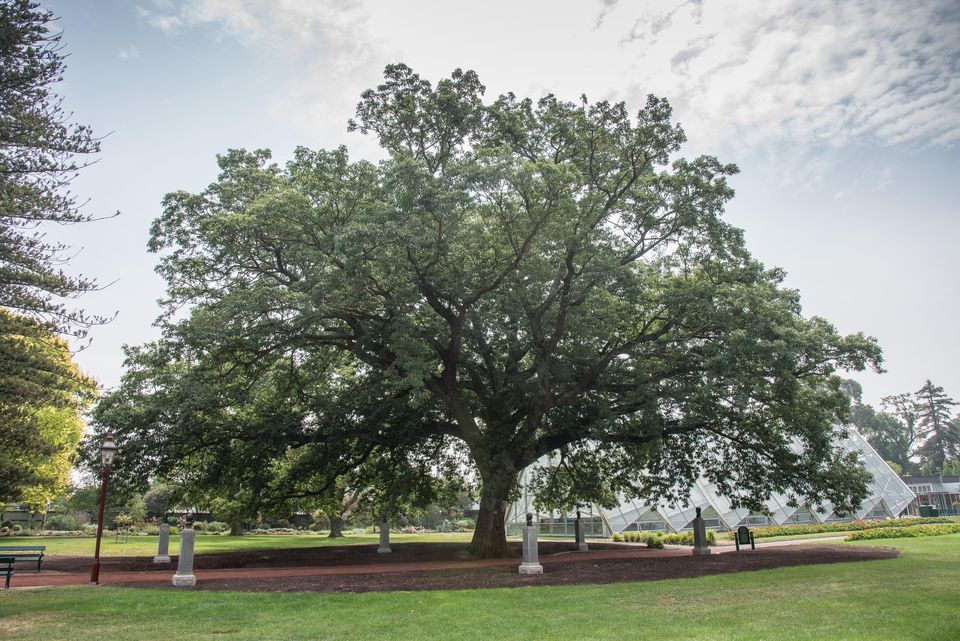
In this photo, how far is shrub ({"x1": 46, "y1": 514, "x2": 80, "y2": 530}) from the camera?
4756 cm

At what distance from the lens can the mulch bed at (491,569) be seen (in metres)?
13.8

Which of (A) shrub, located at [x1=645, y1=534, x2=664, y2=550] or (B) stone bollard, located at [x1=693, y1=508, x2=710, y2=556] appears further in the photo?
(A) shrub, located at [x1=645, y1=534, x2=664, y2=550]

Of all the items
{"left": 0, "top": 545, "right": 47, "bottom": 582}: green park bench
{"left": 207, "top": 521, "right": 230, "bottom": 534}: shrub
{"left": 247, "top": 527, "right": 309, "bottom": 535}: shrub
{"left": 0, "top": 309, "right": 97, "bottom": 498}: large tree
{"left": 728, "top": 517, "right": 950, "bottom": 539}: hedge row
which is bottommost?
{"left": 247, "top": 527, "right": 309, "bottom": 535}: shrub

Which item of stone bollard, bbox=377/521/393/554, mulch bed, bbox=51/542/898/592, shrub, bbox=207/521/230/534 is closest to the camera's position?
mulch bed, bbox=51/542/898/592

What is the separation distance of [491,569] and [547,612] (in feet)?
22.9

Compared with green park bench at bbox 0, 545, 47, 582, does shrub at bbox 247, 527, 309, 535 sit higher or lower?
lower

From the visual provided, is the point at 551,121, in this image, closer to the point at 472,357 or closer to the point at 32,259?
the point at 472,357

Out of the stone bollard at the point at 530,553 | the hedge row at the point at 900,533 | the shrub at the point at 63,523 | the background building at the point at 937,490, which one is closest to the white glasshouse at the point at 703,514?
the hedge row at the point at 900,533

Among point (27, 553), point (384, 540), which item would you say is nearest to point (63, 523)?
point (27, 553)

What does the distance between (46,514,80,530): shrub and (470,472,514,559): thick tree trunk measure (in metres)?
40.6

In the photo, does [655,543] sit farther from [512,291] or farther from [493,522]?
[512,291]

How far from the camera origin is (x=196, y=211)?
1958 cm

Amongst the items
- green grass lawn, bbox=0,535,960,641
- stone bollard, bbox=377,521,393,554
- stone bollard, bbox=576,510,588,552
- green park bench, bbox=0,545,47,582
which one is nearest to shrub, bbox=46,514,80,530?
green park bench, bbox=0,545,47,582

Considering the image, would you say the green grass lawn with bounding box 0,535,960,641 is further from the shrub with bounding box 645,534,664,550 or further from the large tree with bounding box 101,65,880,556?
the shrub with bounding box 645,534,664,550
